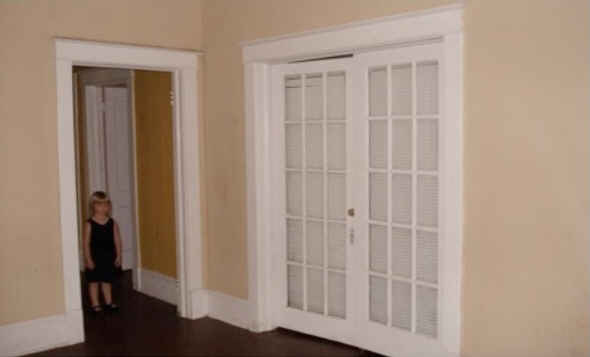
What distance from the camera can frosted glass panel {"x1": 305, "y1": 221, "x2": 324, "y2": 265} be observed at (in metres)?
4.82

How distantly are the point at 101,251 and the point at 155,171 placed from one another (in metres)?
0.90

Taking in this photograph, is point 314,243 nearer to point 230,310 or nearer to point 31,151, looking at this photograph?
point 230,310

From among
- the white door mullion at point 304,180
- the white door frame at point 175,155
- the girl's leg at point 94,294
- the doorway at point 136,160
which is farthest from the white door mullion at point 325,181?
the girl's leg at point 94,294

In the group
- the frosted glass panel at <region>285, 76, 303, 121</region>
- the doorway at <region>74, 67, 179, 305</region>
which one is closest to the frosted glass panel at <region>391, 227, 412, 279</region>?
the frosted glass panel at <region>285, 76, 303, 121</region>

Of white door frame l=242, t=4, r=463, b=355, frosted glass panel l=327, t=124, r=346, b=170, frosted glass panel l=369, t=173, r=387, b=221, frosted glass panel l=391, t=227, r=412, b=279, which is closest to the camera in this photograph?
white door frame l=242, t=4, r=463, b=355

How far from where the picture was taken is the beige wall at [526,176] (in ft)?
10.9

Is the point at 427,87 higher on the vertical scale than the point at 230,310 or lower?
higher

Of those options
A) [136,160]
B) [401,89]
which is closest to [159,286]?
[136,160]

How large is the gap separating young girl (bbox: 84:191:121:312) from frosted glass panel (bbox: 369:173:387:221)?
257 centimetres

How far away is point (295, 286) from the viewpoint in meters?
5.06

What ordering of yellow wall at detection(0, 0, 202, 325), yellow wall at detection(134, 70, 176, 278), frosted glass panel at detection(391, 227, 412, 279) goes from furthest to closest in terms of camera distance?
yellow wall at detection(134, 70, 176, 278) < yellow wall at detection(0, 0, 202, 325) < frosted glass panel at detection(391, 227, 412, 279)

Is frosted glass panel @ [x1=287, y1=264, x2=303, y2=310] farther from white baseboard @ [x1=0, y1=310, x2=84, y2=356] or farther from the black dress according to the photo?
the black dress

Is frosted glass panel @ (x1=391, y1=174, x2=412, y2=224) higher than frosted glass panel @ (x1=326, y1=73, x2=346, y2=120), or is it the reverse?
frosted glass panel @ (x1=326, y1=73, x2=346, y2=120)

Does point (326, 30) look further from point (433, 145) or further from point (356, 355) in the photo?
point (356, 355)
